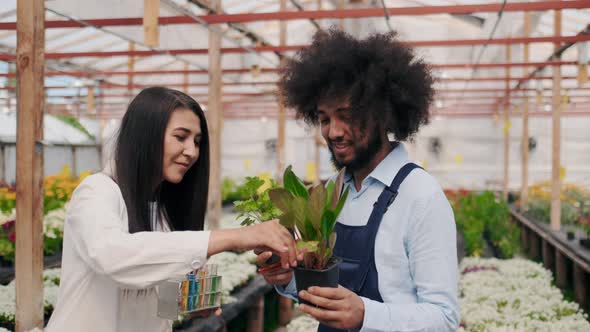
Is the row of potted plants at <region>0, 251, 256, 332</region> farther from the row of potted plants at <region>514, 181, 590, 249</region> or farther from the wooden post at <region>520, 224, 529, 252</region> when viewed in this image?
the wooden post at <region>520, 224, 529, 252</region>

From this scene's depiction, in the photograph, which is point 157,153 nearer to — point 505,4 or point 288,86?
point 288,86

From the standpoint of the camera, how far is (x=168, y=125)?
155 centimetres

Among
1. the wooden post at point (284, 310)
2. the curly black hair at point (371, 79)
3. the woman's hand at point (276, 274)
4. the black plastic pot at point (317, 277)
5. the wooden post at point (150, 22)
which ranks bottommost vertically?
the wooden post at point (284, 310)

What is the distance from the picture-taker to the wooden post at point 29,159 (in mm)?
2529

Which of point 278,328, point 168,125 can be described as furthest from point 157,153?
point 278,328

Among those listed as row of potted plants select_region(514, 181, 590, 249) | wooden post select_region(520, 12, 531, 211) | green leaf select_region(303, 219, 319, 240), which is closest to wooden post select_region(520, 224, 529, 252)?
row of potted plants select_region(514, 181, 590, 249)

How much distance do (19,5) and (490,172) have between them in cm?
1937

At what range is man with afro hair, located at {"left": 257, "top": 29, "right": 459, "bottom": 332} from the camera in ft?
4.49

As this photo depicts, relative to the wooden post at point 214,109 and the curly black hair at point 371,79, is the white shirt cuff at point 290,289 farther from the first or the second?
the wooden post at point 214,109

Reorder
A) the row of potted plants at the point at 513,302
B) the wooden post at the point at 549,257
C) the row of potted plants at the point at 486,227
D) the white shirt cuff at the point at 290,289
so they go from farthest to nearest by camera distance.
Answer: the wooden post at the point at 549,257, the row of potted plants at the point at 486,227, the row of potted plants at the point at 513,302, the white shirt cuff at the point at 290,289

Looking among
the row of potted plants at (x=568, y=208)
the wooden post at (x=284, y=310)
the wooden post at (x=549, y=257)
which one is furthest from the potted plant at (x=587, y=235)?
the wooden post at (x=284, y=310)

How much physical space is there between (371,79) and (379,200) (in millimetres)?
332

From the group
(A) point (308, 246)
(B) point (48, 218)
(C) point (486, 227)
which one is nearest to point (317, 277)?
(A) point (308, 246)

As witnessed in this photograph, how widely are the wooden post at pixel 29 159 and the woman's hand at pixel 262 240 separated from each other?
61.0 inches
